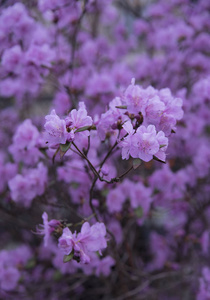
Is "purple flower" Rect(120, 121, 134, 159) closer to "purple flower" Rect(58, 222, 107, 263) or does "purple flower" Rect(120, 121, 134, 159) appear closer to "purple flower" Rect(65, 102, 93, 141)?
"purple flower" Rect(65, 102, 93, 141)

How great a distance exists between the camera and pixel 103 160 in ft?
3.72

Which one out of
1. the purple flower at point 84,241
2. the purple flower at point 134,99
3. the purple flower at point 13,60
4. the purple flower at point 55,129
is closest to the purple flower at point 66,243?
the purple flower at point 84,241

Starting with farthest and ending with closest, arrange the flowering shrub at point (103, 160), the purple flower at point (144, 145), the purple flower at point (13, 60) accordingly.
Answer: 1. the purple flower at point (13, 60)
2. the flowering shrub at point (103, 160)
3. the purple flower at point (144, 145)

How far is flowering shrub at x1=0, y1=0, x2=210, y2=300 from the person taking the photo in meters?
1.08

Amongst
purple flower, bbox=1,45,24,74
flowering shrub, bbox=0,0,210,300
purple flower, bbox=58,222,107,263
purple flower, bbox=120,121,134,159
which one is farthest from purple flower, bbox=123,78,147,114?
purple flower, bbox=1,45,24,74

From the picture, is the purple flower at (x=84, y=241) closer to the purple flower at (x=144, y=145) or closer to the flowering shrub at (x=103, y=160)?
the flowering shrub at (x=103, y=160)

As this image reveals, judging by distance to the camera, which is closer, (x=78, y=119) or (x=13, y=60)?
(x=78, y=119)

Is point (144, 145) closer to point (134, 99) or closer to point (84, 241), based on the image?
point (134, 99)

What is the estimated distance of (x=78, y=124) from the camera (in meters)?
1.00

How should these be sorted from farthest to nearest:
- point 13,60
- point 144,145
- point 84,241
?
point 13,60
point 84,241
point 144,145

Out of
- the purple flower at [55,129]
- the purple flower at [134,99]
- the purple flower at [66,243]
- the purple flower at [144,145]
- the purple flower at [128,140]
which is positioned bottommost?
the purple flower at [66,243]

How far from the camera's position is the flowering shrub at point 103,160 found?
1.08m

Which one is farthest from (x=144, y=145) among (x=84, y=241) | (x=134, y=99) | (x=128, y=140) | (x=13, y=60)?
(x=13, y=60)

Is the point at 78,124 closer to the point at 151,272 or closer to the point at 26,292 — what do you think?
the point at 26,292
